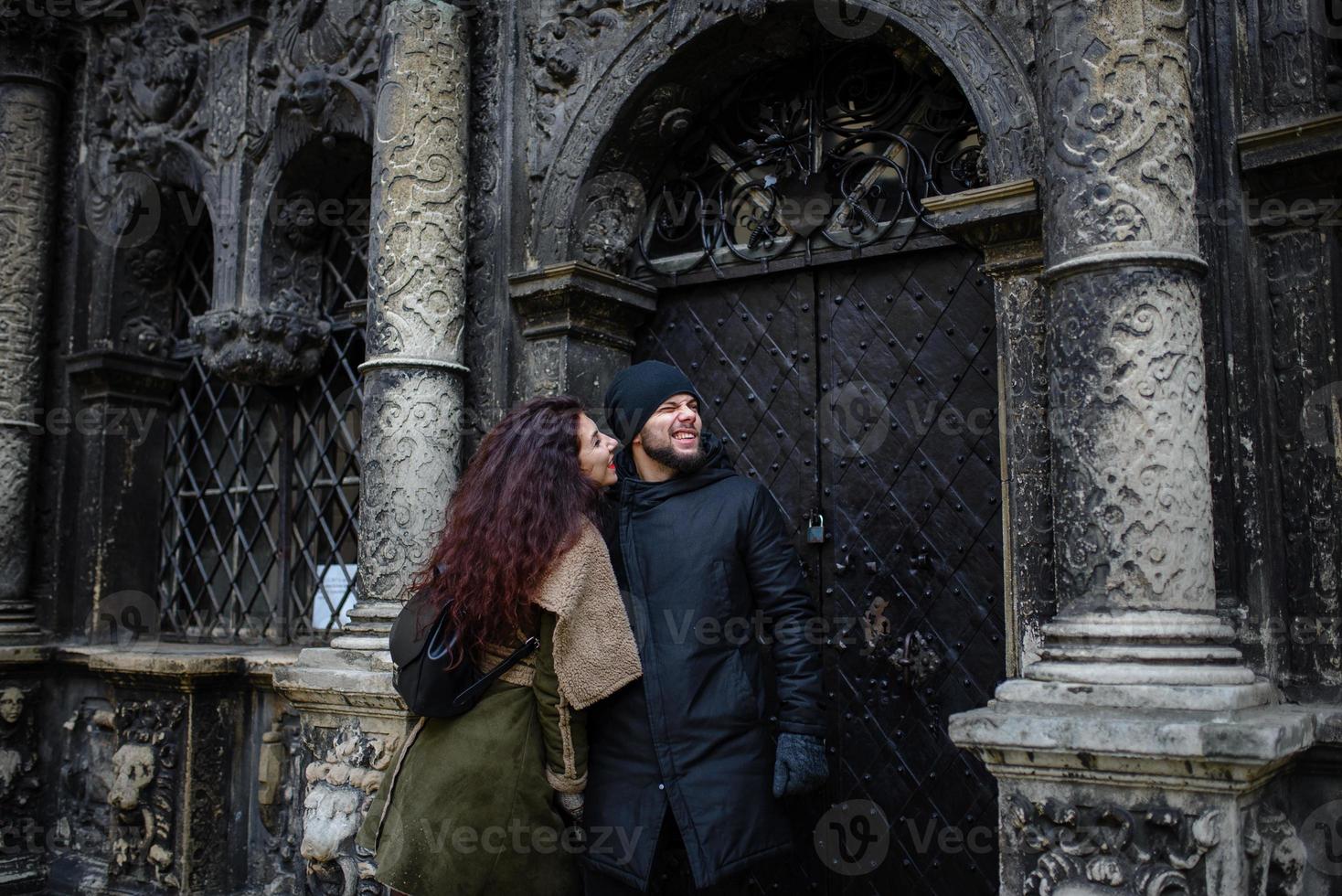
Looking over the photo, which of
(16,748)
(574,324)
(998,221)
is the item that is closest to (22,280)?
(16,748)

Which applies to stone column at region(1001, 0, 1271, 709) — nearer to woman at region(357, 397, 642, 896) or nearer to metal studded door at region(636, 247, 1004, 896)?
metal studded door at region(636, 247, 1004, 896)

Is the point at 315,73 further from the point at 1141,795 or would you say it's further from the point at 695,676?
the point at 1141,795

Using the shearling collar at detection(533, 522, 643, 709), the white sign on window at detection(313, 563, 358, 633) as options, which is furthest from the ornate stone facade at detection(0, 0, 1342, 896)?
the shearling collar at detection(533, 522, 643, 709)

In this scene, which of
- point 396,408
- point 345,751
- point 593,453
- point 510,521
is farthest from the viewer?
point 396,408

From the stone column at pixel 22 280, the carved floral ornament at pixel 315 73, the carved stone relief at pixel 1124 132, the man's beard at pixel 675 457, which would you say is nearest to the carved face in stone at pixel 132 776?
the stone column at pixel 22 280

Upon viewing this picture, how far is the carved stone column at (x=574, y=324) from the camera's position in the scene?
15.5 feet

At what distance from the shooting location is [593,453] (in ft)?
10.6

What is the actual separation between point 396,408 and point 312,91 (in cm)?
194

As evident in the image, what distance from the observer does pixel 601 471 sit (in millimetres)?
3273

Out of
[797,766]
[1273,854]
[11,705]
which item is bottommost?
[1273,854]

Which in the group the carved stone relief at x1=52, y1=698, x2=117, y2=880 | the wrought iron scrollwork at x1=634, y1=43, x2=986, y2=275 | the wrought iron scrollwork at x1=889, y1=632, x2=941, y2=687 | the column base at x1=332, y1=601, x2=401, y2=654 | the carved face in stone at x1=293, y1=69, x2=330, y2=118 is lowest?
the carved stone relief at x1=52, y1=698, x2=117, y2=880

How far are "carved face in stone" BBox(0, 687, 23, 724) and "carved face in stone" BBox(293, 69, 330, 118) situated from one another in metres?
3.49

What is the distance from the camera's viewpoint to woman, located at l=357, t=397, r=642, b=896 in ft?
9.48

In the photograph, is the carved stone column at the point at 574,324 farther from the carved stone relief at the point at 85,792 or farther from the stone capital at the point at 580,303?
the carved stone relief at the point at 85,792
